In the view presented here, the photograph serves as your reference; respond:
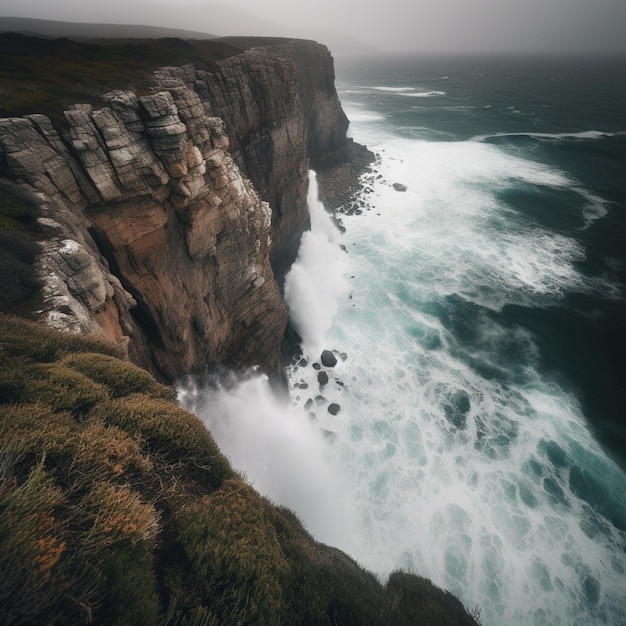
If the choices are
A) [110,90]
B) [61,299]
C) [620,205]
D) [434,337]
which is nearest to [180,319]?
[61,299]

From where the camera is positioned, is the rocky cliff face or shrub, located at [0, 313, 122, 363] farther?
the rocky cliff face

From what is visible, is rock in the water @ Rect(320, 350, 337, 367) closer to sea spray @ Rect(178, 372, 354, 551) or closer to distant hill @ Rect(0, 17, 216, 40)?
sea spray @ Rect(178, 372, 354, 551)

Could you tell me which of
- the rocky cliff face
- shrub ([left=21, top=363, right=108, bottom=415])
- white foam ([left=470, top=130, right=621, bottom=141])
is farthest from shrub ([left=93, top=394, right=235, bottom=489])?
white foam ([left=470, top=130, right=621, bottom=141])

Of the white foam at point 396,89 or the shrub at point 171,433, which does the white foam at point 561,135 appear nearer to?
the white foam at point 396,89

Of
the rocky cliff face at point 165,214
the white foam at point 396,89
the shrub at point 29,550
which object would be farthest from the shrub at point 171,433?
the white foam at point 396,89

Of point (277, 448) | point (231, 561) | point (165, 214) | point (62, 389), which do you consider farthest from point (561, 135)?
point (62, 389)

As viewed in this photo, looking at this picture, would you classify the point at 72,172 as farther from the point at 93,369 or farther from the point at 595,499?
the point at 595,499
